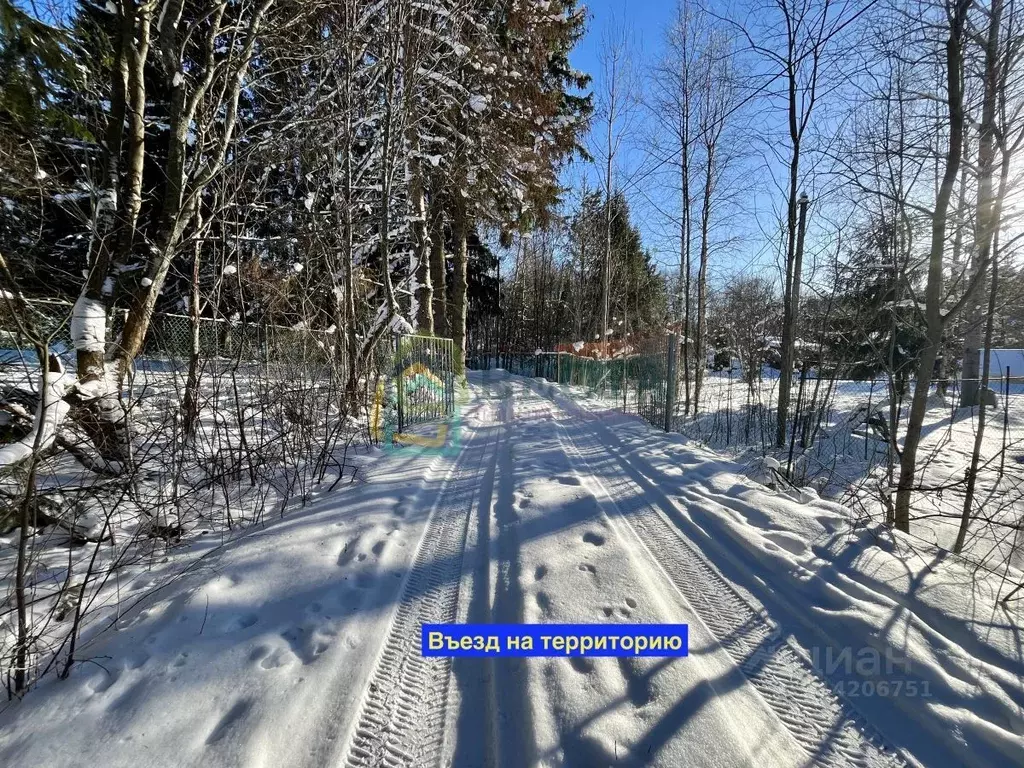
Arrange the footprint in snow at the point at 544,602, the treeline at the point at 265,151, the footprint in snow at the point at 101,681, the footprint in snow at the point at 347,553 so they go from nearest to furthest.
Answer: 1. the footprint in snow at the point at 101,681
2. the footprint in snow at the point at 544,602
3. the footprint in snow at the point at 347,553
4. the treeline at the point at 265,151

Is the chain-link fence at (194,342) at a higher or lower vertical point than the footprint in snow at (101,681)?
higher

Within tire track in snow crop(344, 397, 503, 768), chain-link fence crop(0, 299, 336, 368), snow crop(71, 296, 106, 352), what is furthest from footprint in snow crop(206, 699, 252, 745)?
snow crop(71, 296, 106, 352)

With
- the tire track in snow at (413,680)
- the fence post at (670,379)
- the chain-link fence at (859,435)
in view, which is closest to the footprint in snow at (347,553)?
the tire track in snow at (413,680)

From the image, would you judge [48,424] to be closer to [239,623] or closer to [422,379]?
[239,623]

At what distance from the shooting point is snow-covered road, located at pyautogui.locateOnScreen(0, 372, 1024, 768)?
5.13 ft

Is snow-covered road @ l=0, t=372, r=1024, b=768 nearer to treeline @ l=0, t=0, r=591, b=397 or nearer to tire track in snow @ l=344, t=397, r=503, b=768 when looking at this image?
tire track in snow @ l=344, t=397, r=503, b=768

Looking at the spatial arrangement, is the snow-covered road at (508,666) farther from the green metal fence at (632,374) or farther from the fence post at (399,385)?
the green metal fence at (632,374)

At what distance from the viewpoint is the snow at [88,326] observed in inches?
141

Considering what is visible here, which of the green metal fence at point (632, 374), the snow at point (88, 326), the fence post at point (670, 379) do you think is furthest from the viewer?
the green metal fence at point (632, 374)

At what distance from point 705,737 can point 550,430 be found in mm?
6011

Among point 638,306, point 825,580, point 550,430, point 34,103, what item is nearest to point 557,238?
point 638,306

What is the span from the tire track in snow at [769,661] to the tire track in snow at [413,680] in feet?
4.71

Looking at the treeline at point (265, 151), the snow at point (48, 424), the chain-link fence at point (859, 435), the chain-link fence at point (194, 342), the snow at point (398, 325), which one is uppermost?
the treeline at point (265, 151)

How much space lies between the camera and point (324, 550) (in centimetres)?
296
